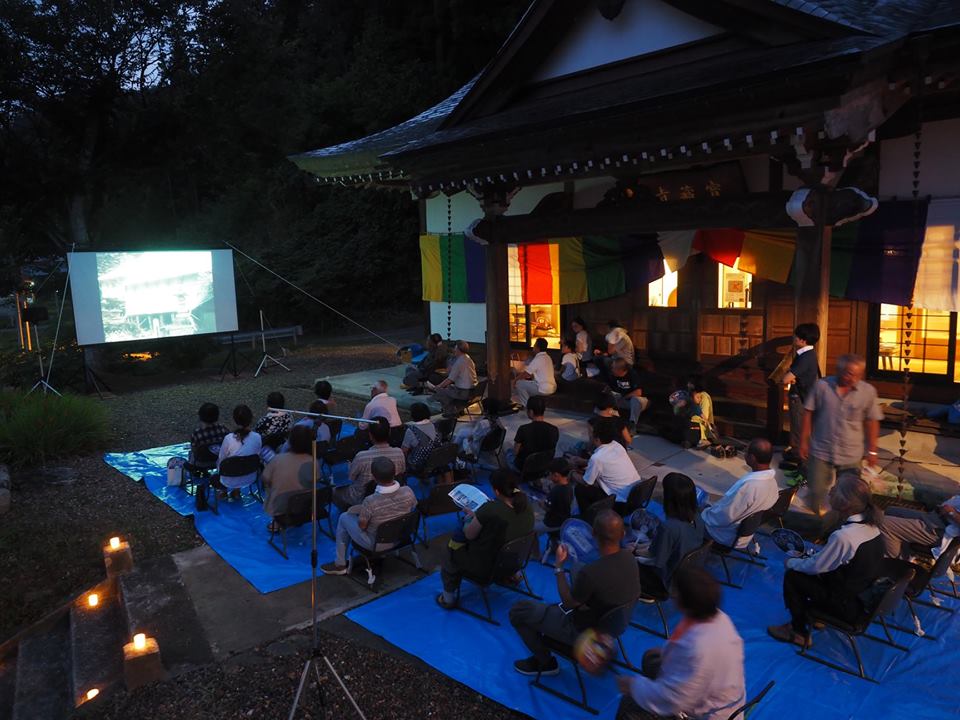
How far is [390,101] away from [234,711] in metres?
24.4

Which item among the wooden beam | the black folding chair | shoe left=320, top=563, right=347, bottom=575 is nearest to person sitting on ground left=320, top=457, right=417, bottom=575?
the black folding chair

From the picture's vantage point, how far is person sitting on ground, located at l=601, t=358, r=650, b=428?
931 cm

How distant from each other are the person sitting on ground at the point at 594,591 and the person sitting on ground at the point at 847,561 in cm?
130

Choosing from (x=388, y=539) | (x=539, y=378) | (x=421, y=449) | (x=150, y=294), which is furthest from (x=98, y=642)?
(x=150, y=294)

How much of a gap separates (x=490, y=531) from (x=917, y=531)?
3.09 m

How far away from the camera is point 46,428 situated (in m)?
9.80

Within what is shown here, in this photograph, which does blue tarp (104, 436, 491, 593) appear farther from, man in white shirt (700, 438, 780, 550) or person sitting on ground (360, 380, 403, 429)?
man in white shirt (700, 438, 780, 550)

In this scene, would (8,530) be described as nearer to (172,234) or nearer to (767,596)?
(767,596)

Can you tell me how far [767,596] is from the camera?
5.30 meters

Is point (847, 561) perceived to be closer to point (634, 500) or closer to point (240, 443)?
point (634, 500)

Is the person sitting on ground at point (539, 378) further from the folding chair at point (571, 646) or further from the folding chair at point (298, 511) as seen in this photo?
the folding chair at point (571, 646)

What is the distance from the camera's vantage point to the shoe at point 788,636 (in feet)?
15.0

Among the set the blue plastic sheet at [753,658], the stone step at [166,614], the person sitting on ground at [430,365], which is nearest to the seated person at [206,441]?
the stone step at [166,614]

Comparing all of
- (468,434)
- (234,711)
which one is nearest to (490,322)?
(468,434)
